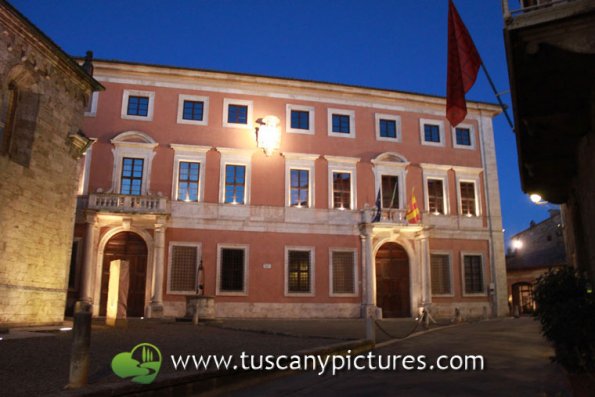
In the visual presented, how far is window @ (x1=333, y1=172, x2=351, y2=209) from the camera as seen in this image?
25922mm

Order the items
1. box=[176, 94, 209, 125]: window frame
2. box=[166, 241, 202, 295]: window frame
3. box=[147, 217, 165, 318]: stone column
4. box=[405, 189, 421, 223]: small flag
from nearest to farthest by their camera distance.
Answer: box=[147, 217, 165, 318]: stone column, box=[166, 241, 202, 295]: window frame, box=[405, 189, 421, 223]: small flag, box=[176, 94, 209, 125]: window frame

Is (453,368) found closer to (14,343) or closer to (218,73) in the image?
(14,343)

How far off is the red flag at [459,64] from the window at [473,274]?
18.6 metres

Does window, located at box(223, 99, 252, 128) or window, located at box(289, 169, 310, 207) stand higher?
window, located at box(223, 99, 252, 128)

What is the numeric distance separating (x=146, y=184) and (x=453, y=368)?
18898mm

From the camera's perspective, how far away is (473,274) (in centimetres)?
2712

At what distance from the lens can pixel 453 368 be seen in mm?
8133

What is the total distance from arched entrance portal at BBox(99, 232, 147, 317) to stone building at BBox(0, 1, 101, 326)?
818cm

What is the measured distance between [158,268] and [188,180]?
15.2 ft

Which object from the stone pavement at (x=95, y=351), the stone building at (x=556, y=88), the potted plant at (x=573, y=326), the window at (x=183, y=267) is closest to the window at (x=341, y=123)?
the window at (x=183, y=267)

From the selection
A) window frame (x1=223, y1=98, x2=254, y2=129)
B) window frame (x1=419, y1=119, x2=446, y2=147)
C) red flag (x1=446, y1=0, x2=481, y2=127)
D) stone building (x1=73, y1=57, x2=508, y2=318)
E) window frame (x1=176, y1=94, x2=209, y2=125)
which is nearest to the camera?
red flag (x1=446, y1=0, x2=481, y2=127)

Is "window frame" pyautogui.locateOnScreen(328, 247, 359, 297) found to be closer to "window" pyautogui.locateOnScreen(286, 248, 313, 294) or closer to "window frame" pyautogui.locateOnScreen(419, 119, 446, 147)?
"window" pyautogui.locateOnScreen(286, 248, 313, 294)

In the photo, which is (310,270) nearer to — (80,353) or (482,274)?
(482,274)

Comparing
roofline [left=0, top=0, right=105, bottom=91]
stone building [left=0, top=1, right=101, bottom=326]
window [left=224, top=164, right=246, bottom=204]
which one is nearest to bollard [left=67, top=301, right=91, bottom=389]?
stone building [left=0, top=1, right=101, bottom=326]
